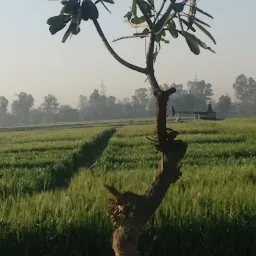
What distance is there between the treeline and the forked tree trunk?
122 metres

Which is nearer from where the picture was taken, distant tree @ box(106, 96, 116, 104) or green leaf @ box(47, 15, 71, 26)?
green leaf @ box(47, 15, 71, 26)

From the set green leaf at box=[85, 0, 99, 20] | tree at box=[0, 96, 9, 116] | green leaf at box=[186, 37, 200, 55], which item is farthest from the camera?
tree at box=[0, 96, 9, 116]

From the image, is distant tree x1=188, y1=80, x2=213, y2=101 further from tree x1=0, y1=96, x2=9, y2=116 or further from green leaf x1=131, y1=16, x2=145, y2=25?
green leaf x1=131, y1=16, x2=145, y2=25

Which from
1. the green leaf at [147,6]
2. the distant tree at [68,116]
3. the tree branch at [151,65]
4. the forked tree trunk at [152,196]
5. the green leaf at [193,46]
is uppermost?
the green leaf at [147,6]

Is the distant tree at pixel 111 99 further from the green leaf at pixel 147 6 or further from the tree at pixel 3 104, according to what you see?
the green leaf at pixel 147 6

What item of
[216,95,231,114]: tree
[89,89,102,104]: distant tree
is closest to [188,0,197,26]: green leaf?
[216,95,231,114]: tree

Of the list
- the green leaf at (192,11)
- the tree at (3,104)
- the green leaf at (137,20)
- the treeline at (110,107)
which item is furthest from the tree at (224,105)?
the green leaf at (192,11)

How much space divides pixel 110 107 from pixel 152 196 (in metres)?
150

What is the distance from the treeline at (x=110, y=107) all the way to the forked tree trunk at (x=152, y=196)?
12211 cm

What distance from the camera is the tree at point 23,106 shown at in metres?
170

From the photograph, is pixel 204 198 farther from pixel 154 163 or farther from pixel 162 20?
pixel 154 163

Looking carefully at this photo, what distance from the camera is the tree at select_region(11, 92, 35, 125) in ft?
558

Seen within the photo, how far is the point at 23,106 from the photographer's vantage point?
569 ft

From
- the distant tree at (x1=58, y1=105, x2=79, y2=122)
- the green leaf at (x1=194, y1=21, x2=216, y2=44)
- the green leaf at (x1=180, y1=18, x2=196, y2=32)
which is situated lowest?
the distant tree at (x1=58, y1=105, x2=79, y2=122)
